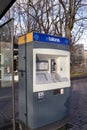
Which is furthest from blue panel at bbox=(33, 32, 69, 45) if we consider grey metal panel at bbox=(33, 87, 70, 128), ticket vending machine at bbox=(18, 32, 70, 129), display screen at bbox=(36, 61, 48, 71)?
grey metal panel at bbox=(33, 87, 70, 128)

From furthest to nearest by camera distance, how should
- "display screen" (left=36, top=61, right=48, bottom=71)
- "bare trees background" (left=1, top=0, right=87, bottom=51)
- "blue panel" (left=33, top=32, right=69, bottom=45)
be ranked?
1. "bare trees background" (left=1, top=0, right=87, bottom=51)
2. "display screen" (left=36, top=61, right=48, bottom=71)
3. "blue panel" (left=33, top=32, right=69, bottom=45)

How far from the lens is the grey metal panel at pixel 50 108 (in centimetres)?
400

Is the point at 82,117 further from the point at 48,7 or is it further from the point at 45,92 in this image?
the point at 48,7

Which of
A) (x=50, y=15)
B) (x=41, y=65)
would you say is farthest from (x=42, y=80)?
(x=50, y=15)

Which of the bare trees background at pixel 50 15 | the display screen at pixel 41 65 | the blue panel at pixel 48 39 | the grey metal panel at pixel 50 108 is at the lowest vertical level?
the grey metal panel at pixel 50 108

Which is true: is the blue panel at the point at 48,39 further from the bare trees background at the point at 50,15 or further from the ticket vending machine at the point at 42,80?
the bare trees background at the point at 50,15

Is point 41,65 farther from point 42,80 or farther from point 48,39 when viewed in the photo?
point 48,39

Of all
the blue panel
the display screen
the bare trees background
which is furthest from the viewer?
the bare trees background

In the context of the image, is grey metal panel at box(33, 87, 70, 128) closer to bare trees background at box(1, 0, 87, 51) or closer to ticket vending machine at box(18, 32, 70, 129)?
ticket vending machine at box(18, 32, 70, 129)

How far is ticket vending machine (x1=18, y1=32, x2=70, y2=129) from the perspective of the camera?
12.9ft

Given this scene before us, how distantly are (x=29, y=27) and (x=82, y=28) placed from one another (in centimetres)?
516

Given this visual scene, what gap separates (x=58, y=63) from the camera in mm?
4617

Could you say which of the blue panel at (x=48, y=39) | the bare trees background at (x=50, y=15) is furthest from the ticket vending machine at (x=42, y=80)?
the bare trees background at (x=50, y=15)

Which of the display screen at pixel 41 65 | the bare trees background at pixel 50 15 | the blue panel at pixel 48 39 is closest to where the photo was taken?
the blue panel at pixel 48 39
